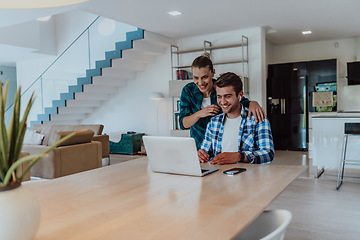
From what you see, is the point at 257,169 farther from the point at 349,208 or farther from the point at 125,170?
the point at 349,208

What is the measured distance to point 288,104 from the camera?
8.12 meters

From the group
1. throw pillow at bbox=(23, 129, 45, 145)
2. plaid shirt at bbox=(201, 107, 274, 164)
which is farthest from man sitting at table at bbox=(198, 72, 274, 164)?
throw pillow at bbox=(23, 129, 45, 145)

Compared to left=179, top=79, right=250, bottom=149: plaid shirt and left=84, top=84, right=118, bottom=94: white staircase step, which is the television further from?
left=179, top=79, right=250, bottom=149: plaid shirt

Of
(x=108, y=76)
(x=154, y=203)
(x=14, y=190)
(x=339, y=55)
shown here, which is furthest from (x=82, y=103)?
(x=14, y=190)

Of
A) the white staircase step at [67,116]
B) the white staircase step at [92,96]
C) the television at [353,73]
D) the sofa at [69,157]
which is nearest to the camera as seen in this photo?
the sofa at [69,157]

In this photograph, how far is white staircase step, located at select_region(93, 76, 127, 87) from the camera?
8.02m

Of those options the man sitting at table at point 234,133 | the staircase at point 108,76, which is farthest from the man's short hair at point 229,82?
the staircase at point 108,76

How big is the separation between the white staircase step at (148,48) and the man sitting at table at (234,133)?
535 centimetres

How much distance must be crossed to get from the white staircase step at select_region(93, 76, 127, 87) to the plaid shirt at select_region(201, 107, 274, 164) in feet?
20.2

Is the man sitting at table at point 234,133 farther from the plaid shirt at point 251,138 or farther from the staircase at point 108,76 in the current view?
the staircase at point 108,76

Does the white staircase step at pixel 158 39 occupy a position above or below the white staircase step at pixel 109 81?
above

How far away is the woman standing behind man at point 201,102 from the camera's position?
233cm

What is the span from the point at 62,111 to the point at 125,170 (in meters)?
7.14

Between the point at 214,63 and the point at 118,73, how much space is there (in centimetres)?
237
